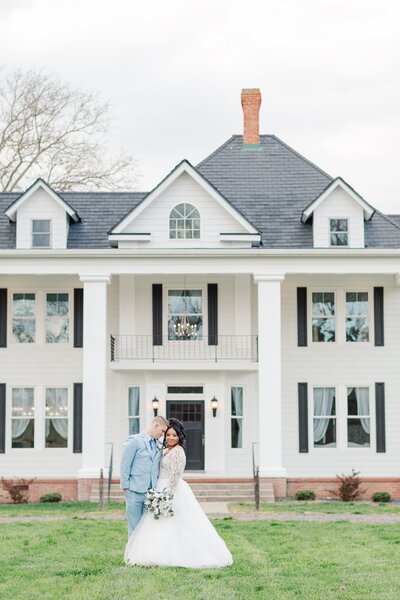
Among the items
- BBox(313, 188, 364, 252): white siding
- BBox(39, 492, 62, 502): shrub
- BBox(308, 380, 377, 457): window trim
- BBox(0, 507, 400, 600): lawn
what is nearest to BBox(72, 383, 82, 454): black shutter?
BBox(39, 492, 62, 502): shrub

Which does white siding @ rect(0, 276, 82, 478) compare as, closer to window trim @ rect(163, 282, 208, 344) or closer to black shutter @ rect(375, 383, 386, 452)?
window trim @ rect(163, 282, 208, 344)

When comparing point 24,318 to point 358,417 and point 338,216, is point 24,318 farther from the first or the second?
point 358,417

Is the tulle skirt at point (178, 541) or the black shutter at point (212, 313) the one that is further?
the black shutter at point (212, 313)

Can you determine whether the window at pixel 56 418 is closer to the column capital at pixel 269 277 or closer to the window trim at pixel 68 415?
the window trim at pixel 68 415

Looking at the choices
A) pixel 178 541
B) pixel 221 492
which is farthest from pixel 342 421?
pixel 178 541

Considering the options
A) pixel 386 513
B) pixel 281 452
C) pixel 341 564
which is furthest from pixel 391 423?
pixel 341 564

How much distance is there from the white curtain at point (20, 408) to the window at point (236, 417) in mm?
5731

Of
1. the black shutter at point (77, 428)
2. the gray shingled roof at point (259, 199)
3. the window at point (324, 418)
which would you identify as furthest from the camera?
the window at point (324, 418)

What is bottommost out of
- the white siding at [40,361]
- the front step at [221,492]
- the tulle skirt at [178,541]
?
the front step at [221,492]

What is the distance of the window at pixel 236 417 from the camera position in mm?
28358

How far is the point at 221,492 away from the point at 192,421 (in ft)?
11.2

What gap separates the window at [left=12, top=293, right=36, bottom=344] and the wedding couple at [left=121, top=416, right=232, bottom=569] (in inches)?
→ 655

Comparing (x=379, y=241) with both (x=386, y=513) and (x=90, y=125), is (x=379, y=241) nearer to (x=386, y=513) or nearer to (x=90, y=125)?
(x=386, y=513)

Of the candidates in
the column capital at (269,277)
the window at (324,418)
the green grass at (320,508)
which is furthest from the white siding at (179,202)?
the green grass at (320,508)
